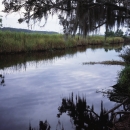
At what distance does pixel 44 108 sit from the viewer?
5789mm

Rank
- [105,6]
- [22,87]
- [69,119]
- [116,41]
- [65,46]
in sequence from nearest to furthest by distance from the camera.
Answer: [105,6] → [69,119] → [22,87] → [65,46] → [116,41]

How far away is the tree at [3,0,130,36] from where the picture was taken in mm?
3690

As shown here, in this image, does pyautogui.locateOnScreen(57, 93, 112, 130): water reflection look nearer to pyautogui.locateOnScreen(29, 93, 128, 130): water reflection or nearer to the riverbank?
pyautogui.locateOnScreen(29, 93, 128, 130): water reflection

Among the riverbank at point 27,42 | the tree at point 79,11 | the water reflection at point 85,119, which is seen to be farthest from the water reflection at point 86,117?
the riverbank at point 27,42

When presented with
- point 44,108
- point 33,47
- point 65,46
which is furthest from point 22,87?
point 65,46

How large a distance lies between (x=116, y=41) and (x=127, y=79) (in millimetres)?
53980

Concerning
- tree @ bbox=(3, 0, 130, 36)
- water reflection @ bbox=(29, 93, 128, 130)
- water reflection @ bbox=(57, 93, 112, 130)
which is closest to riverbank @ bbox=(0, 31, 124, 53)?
water reflection @ bbox=(57, 93, 112, 130)

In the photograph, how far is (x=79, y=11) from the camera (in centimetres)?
371

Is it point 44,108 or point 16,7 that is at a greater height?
point 16,7

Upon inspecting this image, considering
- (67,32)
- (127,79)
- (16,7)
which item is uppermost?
(16,7)

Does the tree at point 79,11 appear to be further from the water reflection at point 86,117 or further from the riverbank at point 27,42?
the riverbank at point 27,42

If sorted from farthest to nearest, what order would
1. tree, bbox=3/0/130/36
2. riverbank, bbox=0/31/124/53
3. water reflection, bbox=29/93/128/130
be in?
riverbank, bbox=0/31/124/53, water reflection, bbox=29/93/128/130, tree, bbox=3/0/130/36

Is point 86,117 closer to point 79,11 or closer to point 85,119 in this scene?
point 85,119

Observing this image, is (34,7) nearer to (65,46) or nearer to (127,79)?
(127,79)
